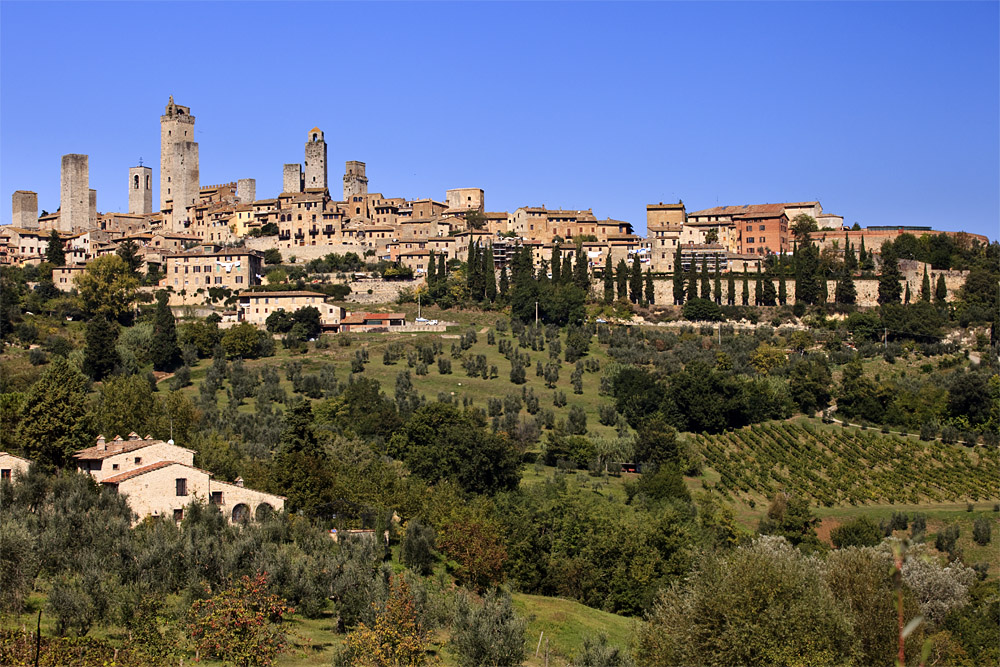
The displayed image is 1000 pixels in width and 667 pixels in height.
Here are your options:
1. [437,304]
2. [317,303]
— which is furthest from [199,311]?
[437,304]

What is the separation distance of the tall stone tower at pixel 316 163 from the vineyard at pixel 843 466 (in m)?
64.2

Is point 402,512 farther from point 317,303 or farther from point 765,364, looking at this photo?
point 317,303

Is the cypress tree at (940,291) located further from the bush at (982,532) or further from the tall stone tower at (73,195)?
the tall stone tower at (73,195)

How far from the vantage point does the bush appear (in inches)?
1556

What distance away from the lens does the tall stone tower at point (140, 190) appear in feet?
352

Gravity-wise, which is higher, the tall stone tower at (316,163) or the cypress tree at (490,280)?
the tall stone tower at (316,163)

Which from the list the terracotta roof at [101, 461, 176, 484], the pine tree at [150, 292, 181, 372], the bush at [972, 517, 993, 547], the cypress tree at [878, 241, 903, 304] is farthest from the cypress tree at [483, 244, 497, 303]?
the terracotta roof at [101, 461, 176, 484]

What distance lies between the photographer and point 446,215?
9944cm

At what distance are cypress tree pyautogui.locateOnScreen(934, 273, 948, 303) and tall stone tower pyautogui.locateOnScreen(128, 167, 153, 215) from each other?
235 feet

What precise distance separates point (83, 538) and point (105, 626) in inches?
198

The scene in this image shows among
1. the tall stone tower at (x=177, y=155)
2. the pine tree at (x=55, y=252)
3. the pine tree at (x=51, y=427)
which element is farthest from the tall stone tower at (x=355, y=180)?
the pine tree at (x=51, y=427)

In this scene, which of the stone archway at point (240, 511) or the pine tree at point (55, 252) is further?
the pine tree at point (55, 252)

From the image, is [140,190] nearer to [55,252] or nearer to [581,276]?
[55,252]

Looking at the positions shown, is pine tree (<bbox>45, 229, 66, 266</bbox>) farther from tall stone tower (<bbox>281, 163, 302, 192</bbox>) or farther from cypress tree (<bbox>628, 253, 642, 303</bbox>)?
cypress tree (<bbox>628, 253, 642, 303</bbox>)
